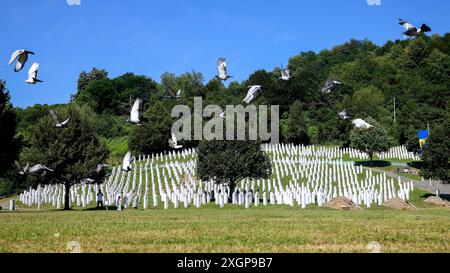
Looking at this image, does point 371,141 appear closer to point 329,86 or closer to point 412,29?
point 329,86

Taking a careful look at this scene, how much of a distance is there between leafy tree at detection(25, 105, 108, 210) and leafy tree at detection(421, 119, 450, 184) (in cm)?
3243

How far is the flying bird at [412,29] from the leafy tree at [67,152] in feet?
102

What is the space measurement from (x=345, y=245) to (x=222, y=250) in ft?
8.49

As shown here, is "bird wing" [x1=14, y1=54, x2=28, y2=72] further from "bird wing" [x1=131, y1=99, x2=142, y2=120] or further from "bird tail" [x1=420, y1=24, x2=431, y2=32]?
"bird tail" [x1=420, y1=24, x2=431, y2=32]

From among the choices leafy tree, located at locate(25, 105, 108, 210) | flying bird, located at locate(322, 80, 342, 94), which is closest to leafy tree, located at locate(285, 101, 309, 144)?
leafy tree, located at locate(25, 105, 108, 210)

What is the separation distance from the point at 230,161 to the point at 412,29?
3284 cm

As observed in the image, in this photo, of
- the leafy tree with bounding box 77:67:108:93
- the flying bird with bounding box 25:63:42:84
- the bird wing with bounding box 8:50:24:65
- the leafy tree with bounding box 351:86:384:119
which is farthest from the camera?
the leafy tree with bounding box 77:67:108:93

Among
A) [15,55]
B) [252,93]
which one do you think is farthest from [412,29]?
[15,55]

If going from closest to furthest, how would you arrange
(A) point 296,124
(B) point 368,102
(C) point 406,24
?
(C) point 406,24
(A) point 296,124
(B) point 368,102

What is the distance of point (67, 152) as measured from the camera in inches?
1677

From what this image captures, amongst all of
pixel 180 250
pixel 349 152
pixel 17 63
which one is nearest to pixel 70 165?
pixel 17 63

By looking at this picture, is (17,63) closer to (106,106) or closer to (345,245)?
(345,245)

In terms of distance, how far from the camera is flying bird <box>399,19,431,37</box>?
1669cm

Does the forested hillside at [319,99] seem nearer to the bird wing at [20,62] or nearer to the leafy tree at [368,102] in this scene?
the leafy tree at [368,102]
